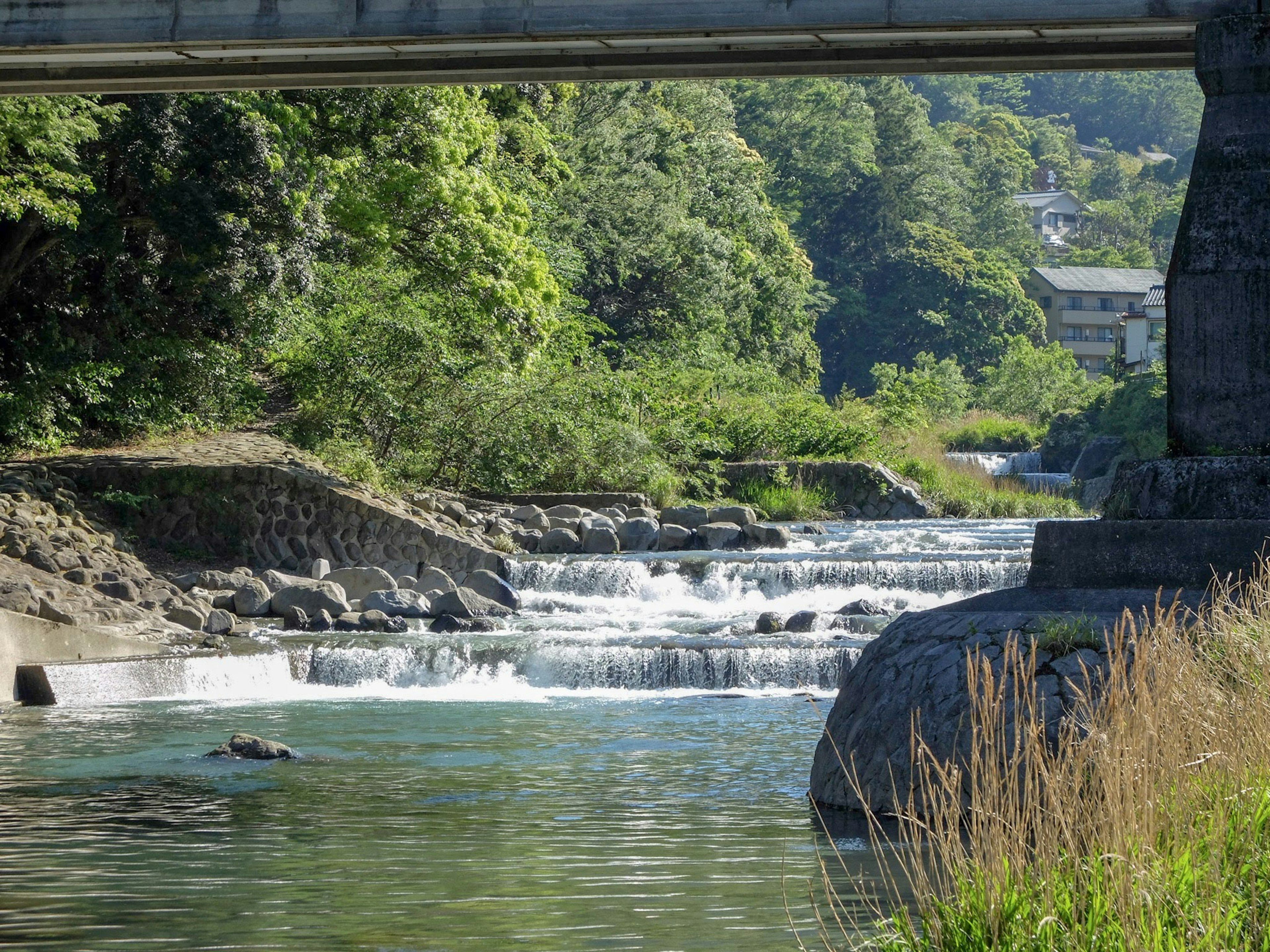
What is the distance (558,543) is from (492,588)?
369 cm

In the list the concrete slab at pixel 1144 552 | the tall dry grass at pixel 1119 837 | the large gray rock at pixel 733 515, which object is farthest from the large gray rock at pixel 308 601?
the tall dry grass at pixel 1119 837

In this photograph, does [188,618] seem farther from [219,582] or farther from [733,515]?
[733,515]

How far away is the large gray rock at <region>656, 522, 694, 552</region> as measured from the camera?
25.5 meters

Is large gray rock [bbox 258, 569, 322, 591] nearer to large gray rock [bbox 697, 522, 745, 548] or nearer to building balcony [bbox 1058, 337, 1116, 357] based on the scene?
large gray rock [bbox 697, 522, 745, 548]

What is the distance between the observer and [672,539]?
25.5 m

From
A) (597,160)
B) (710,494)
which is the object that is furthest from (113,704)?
(597,160)

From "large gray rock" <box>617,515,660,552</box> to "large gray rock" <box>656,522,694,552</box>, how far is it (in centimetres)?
10

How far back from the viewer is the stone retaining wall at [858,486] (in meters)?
32.1

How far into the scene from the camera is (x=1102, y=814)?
413 cm

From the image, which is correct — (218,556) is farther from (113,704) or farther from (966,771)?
(966,771)

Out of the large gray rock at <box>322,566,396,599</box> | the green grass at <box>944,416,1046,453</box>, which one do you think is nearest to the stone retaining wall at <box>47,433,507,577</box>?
the large gray rock at <box>322,566,396,599</box>

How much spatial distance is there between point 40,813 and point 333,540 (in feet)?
43.6

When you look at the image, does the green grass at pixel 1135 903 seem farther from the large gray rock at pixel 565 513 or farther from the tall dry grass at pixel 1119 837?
the large gray rock at pixel 565 513

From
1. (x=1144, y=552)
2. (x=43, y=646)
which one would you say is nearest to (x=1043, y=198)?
(x=43, y=646)
